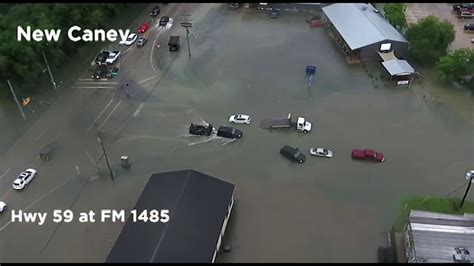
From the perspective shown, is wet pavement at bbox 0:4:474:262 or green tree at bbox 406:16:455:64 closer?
wet pavement at bbox 0:4:474:262

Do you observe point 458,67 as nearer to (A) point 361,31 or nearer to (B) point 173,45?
(A) point 361,31

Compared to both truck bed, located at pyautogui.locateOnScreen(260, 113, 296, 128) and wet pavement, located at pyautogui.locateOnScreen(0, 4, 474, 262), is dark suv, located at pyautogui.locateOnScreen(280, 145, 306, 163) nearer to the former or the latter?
wet pavement, located at pyautogui.locateOnScreen(0, 4, 474, 262)

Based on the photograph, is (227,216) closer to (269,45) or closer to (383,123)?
(383,123)

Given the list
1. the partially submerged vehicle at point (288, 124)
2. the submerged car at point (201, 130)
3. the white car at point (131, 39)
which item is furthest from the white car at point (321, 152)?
the white car at point (131, 39)

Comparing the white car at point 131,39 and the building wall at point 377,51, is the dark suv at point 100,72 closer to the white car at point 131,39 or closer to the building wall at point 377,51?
the white car at point 131,39

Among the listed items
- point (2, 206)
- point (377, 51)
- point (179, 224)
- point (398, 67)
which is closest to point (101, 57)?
point (2, 206)

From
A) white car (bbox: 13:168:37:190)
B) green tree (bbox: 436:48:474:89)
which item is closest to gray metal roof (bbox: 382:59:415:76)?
green tree (bbox: 436:48:474:89)

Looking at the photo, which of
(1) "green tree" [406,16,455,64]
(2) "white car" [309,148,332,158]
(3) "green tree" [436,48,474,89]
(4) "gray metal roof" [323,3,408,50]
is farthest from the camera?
(4) "gray metal roof" [323,3,408,50]
